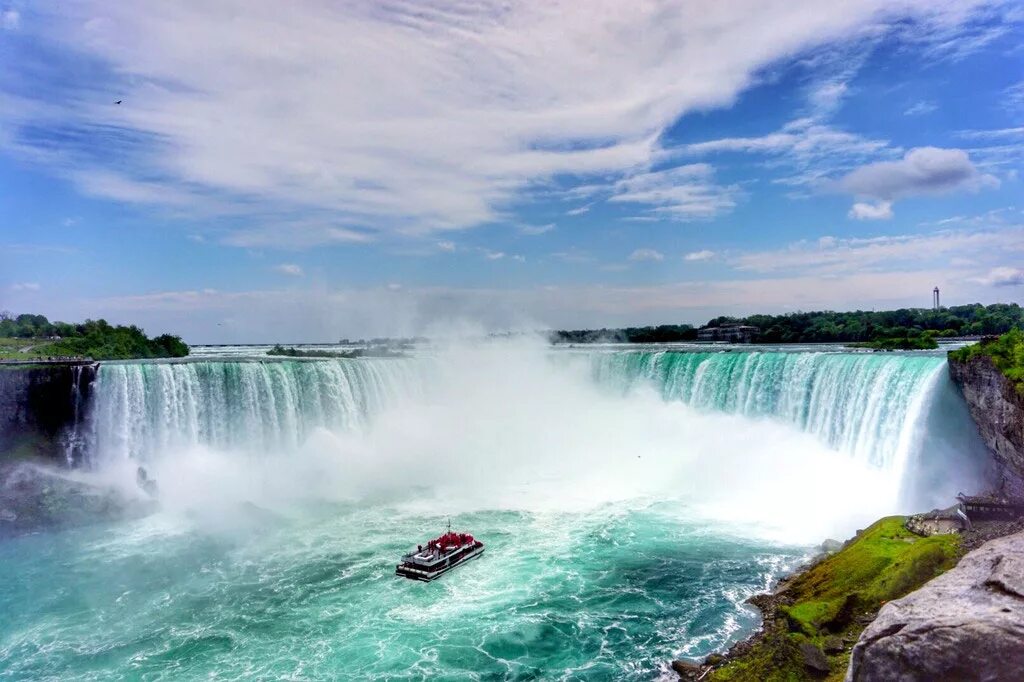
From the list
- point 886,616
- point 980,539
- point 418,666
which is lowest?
point 418,666

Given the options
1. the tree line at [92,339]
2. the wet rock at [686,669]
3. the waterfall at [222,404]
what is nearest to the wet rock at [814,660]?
the wet rock at [686,669]

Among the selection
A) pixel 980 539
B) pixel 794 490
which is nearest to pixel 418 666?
pixel 980 539

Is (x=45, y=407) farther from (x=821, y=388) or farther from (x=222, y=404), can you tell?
(x=821, y=388)

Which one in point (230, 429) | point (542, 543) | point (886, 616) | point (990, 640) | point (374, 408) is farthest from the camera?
point (374, 408)

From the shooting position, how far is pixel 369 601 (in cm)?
1736

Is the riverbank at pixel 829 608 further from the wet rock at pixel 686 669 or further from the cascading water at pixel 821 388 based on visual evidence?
the cascading water at pixel 821 388

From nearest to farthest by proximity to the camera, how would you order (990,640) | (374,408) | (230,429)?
(990,640), (230,429), (374,408)

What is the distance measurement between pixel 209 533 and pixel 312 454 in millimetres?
8228

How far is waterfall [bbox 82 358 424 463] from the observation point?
96.7 feet

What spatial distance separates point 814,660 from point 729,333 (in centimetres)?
6613

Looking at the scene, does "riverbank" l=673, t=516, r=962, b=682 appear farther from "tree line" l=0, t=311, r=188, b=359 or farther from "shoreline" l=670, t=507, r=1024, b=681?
"tree line" l=0, t=311, r=188, b=359

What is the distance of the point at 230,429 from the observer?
31.0 meters

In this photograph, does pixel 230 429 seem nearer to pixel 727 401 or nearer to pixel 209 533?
pixel 209 533

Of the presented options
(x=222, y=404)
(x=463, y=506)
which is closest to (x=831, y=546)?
(x=463, y=506)
